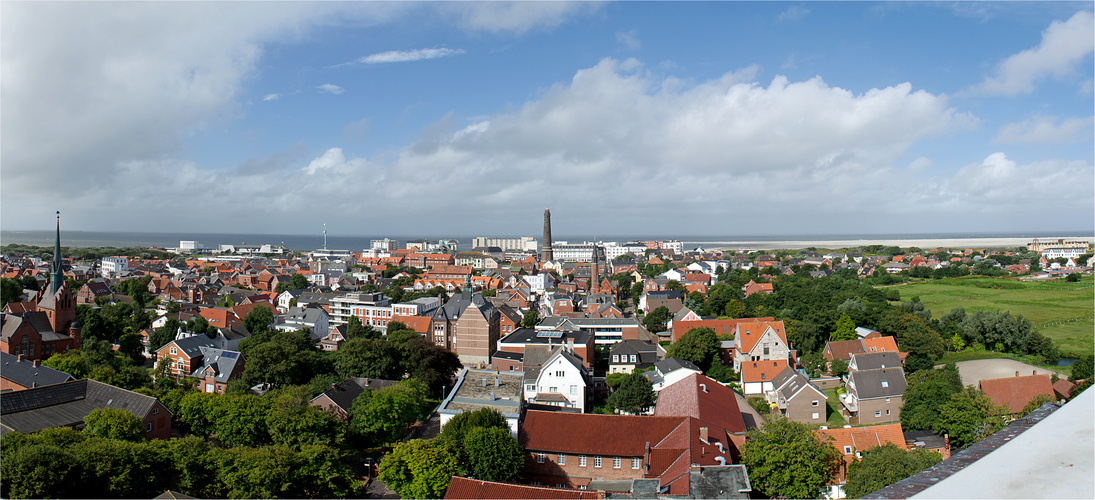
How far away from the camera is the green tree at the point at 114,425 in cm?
1480

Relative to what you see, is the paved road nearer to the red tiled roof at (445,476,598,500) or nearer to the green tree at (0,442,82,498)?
the red tiled roof at (445,476,598,500)

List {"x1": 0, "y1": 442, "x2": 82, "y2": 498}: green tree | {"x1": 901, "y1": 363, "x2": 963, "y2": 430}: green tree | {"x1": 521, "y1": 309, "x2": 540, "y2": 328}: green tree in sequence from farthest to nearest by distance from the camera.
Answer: {"x1": 521, "y1": 309, "x2": 540, "y2": 328}: green tree → {"x1": 901, "y1": 363, "x2": 963, "y2": 430}: green tree → {"x1": 0, "y1": 442, "x2": 82, "y2": 498}: green tree

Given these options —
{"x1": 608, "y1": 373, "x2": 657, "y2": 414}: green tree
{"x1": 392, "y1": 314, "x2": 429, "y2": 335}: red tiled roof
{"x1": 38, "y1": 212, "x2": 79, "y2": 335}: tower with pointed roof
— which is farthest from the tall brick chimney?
{"x1": 608, "y1": 373, "x2": 657, "y2": 414}: green tree

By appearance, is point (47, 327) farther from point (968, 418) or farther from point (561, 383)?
point (968, 418)

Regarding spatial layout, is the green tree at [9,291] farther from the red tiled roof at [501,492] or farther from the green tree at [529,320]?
the red tiled roof at [501,492]

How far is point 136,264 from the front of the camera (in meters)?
73.7

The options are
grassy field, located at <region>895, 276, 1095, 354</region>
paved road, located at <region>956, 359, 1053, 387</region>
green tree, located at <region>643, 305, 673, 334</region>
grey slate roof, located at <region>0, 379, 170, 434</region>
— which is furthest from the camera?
green tree, located at <region>643, 305, 673, 334</region>

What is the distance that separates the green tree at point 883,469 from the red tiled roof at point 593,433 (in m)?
4.08

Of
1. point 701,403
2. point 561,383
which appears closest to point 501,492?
point 701,403

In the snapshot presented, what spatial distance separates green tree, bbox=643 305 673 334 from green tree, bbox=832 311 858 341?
9062 millimetres

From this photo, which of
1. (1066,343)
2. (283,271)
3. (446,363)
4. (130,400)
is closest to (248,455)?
(130,400)

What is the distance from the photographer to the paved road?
23.3m

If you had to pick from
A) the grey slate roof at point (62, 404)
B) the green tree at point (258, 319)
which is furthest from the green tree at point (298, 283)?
the grey slate roof at point (62, 404)

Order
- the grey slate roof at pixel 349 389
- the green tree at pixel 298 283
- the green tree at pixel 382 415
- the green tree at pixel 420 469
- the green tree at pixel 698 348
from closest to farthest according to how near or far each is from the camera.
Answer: the green tree at pixel 420 469
the green tree at pixel 382 415
the grey slate roof at pixel 349 389
the green tree at pixel 698 348
the green tree at pixel 298 283
